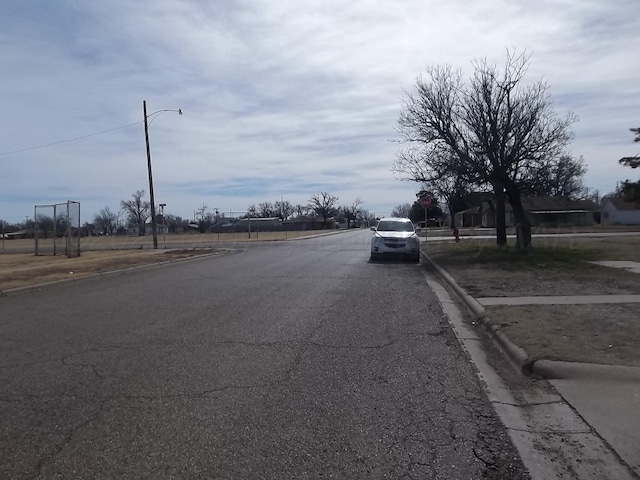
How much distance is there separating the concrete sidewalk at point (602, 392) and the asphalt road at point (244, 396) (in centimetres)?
70

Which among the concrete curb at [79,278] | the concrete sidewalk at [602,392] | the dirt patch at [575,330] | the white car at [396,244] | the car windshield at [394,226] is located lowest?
the concrete sidewalk at [602,392]

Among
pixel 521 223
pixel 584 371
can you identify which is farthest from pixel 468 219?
pixel 584 371

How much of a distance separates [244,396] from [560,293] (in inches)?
327

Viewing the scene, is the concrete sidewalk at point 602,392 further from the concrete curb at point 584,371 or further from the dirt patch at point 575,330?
the dirt patch at point 575,330

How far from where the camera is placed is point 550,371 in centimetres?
661

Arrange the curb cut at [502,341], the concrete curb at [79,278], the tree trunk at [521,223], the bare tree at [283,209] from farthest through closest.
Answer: the bare tree at [283,209] < the tree trunk at [521,223] < the concrete curb at [79,278] < the curb cut at [502,341]

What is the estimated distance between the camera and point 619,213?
78062mm

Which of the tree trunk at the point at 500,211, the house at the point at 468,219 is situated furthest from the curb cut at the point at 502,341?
the house at the point at 468,219

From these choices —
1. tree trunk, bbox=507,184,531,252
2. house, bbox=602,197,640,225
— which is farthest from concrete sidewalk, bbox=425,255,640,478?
house, bbox=602,197,640,225

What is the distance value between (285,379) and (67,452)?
97.4 inches

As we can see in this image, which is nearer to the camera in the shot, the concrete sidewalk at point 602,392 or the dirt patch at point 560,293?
the concrete sidewalk at point 602,392

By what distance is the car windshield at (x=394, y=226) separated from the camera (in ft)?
82.8

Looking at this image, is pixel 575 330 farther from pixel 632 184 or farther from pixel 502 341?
pixel 632 184

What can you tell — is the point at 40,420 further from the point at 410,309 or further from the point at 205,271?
the point at 205,271
